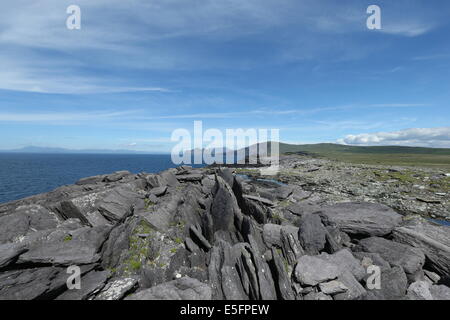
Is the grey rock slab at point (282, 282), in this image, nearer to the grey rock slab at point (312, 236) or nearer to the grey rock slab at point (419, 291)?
the grey rock slab at point (312, 236)

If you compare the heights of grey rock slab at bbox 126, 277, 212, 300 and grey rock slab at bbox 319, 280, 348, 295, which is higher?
grey rock slab at bbox 126, 277, 212, 300

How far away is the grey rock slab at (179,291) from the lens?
1132 centimetres

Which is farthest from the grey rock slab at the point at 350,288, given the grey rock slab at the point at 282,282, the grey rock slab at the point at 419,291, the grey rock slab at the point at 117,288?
the grey rock slab at the point at 117,288

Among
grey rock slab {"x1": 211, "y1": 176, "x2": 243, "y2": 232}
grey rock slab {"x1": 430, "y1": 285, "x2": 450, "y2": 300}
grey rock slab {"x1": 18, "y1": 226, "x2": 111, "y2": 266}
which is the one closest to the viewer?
grey rock slab {"x1": 18, "y1": 226, "x2": 111, "y2": 266}

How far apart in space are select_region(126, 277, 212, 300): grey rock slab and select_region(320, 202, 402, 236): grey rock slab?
13.9 meters

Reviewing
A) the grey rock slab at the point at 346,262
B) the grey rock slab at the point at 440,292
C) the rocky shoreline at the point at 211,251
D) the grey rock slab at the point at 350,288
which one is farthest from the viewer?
the grey rock slab at the point at 346,262

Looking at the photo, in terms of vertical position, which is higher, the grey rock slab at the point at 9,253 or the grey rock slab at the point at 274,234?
the grey rock slab at the point at 9,253

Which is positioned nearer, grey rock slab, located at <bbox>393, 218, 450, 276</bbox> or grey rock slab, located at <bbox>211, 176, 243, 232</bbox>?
grey rock slab, located at <bbox>393, 218, 450, 276</bbox>

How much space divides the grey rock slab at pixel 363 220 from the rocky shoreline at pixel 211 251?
0.30 ft

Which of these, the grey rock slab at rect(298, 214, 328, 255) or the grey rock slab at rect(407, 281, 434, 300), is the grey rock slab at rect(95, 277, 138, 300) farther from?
the grey rock slab at rect(407, 281, 434, 300)

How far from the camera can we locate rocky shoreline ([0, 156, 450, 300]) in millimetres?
12039

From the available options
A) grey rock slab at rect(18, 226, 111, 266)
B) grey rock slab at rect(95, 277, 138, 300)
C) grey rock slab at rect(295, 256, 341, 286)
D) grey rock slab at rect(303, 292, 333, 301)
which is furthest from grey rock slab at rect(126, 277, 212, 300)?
grey rock slab at rect(295, 256, 341, 286)

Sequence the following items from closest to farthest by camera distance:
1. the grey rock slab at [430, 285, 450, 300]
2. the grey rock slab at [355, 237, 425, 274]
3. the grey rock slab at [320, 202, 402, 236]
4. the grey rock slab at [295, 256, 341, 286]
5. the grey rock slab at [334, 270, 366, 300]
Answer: the grey rock slab at [334, 270, 366, 300], the grey rock slab at [430, 285, 450, 300], the grey rock slab at [295, 256, 341, 286], the grey rock slab at [355, 237, 425, 274], the grey rock slab at [320, 202, 402, 236]
